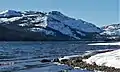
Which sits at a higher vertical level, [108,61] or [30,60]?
[108,61]

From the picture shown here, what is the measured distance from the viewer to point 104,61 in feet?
176

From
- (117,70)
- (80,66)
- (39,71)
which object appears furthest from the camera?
(80,66)

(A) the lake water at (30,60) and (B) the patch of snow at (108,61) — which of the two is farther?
(A) the lake water at (30,60)

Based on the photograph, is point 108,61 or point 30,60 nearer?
point 108,61

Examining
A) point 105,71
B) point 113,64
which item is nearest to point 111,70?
point 105,71

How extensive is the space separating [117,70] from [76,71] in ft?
18.2

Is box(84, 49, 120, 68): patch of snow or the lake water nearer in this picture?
box(84, 49, 120, 68): patch of snow

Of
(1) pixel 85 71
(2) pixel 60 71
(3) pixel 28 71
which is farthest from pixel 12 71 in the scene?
(1) pixel 85 71

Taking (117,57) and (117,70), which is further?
(117,57)

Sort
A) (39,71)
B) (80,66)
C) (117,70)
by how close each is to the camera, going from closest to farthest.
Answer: (117,70), (39,71), (80,66)

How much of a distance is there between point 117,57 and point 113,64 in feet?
11.0

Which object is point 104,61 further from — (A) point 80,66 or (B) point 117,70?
(B) point 117,70

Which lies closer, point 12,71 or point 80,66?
point 12,71

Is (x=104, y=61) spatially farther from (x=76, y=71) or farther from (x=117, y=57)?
(x=76, y=71)
